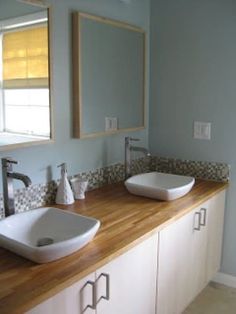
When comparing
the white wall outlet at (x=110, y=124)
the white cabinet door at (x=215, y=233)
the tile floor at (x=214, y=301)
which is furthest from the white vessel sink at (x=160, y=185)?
the tile floor at (x=214, y=301)

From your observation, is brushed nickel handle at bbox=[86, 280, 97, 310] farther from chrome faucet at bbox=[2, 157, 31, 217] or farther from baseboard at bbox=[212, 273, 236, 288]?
baseboard at bbox=[212, 273, 236, 288]

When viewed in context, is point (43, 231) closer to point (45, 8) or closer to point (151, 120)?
point (45, 8)

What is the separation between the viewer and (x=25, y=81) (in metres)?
1.87

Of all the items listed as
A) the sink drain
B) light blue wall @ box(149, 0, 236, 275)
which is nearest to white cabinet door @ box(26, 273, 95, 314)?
the sink drain

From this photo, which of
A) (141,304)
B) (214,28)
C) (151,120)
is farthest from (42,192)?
(214,28)

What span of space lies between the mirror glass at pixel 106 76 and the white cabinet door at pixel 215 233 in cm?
78

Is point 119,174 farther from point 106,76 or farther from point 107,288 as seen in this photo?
point 107,288

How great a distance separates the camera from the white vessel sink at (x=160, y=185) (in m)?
2.12

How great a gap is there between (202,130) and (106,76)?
802 millimetres

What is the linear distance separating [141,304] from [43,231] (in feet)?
1.94

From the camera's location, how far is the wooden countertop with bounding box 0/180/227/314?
3.92ft

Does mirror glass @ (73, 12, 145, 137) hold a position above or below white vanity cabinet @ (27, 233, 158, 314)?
above

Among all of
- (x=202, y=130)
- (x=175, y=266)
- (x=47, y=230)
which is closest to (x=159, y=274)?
(x=175, y=266)

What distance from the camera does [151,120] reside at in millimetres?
2871
